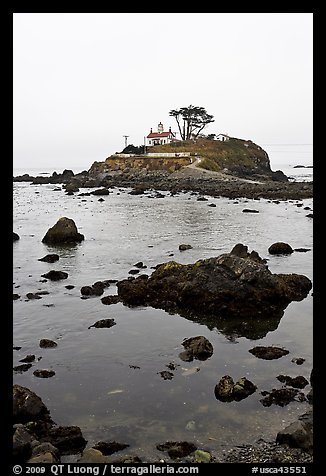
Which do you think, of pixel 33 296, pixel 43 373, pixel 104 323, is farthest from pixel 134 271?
pixel 43 373

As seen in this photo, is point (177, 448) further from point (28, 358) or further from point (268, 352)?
point (28, 358)

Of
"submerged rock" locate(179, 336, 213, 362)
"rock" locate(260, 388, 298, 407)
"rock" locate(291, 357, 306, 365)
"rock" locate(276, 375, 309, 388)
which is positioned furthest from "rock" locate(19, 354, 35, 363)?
"rock" locate(291, 357, 306, 365)

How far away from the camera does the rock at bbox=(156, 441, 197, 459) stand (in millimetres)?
8766

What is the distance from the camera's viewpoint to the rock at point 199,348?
533 inches

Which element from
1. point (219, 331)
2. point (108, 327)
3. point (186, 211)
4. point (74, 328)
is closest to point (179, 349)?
point (219, 331)

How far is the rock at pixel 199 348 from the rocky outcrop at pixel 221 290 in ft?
10.4

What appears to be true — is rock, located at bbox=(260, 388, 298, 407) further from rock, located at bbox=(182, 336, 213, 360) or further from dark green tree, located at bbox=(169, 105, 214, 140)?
dark green tree, located at bbox=(169, 105, 214, 140)

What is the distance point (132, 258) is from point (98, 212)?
2575 centimetres

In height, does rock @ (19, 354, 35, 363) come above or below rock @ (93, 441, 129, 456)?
above

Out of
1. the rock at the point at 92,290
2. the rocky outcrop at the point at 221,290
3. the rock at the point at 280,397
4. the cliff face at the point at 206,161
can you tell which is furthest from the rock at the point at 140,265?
the cliff face at the point at 206,161

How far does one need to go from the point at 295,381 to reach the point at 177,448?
422 centimetres

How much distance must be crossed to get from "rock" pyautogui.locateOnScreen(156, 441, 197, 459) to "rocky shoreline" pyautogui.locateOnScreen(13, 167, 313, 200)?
5697cm
